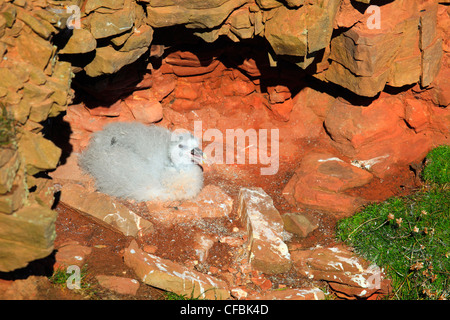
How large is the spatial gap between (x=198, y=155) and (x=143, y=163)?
2.74 ft

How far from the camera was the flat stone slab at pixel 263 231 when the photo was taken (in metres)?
5.16

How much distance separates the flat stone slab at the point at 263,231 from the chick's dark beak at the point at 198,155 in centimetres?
77

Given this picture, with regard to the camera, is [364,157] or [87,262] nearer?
[87,262]

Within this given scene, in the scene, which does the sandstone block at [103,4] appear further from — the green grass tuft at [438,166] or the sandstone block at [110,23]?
the green grass tuft at [438,166]

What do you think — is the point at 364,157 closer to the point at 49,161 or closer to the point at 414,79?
the point at 414,79

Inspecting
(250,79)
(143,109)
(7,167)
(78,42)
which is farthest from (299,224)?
(7,167)

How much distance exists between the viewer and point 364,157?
7.09 metres

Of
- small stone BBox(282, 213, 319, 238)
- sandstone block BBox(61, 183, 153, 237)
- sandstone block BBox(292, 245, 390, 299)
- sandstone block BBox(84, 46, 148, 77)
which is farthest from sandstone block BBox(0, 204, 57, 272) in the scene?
small stone BBox(282, 213, 319, 238)

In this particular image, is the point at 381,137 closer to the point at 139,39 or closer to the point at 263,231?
the point at 263,231

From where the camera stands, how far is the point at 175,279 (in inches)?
183

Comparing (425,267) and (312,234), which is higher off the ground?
(425,267)

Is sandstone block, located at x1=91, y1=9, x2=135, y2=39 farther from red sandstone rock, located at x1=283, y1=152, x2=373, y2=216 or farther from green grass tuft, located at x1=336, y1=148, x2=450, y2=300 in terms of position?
green grass tuft, located at x1=336, y1=148, x2=450, y2=300

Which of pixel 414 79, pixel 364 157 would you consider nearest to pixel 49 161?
pixel 364 157

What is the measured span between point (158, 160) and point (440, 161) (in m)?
4.09
